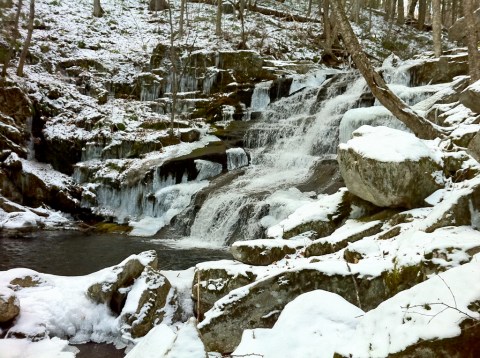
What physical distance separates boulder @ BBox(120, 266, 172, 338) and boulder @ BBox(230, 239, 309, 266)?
1354 millimetres

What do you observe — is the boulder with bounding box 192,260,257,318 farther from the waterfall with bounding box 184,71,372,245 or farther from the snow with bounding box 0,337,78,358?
the waterfall with bounding box 184,71,372,245

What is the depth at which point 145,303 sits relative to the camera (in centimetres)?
607

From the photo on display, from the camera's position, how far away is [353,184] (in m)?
6.32

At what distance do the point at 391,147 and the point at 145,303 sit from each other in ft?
14.3

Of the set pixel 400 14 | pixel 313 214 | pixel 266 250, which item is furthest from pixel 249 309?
pixel 400 14

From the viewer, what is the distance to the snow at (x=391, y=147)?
→ 223 inches

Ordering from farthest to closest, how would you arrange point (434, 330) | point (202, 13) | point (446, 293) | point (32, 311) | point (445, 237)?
point (202, 13) → point (32, 311) → point (445, 237) → point (446, 293) → point (434, 330)

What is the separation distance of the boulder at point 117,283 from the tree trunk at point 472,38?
7347 millimetres

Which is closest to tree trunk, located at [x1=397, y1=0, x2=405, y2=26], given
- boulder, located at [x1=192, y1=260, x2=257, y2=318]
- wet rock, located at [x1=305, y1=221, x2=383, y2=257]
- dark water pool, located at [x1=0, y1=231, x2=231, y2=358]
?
dark water pool, located at [x1=0, y1=231, x2=231, y2=358]

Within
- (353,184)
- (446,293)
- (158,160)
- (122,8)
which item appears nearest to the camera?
(446,293)

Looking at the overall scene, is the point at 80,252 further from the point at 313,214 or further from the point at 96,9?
the point at 96,9

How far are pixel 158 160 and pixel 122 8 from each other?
1698 cm

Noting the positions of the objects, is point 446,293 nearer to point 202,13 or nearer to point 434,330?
point 434,330

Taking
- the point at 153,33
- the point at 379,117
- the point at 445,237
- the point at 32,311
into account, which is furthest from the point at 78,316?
the point at 153,33
